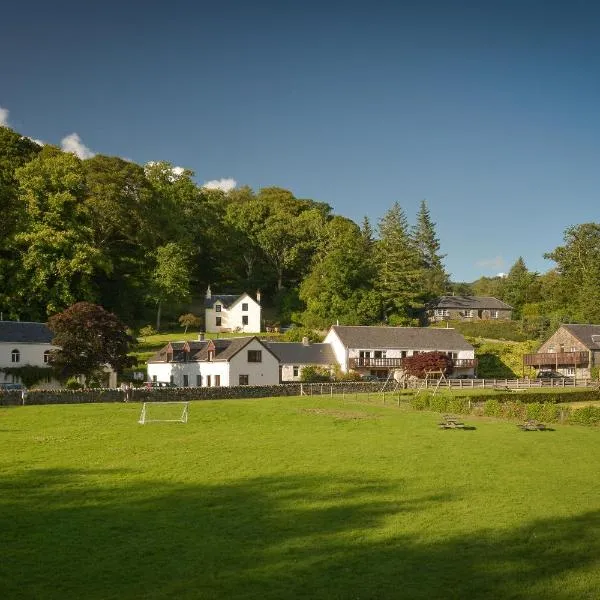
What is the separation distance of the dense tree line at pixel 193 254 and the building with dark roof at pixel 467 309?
2.09 m

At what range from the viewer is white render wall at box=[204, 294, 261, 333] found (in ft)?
302

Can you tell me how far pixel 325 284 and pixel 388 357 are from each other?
17.7 metres

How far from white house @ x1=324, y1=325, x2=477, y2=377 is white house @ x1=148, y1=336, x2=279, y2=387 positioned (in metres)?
12.6

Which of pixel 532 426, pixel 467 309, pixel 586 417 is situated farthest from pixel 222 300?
pixel 532 426

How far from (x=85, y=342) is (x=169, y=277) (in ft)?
113

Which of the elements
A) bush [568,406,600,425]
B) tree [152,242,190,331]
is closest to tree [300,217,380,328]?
tree [152,242,190,331]

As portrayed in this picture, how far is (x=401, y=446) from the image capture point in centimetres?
2795

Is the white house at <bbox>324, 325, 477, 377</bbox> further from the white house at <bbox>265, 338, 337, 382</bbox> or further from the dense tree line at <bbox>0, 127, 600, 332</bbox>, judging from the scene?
the dense tree line at <bbox>0, 127, 600, 332</bbox>

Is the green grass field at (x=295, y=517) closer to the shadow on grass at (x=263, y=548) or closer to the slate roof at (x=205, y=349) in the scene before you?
the shadow on grass at (x=263, y=548)

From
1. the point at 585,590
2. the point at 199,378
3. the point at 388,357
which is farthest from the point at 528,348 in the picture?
the point at 585,590

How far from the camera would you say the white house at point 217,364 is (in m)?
62.0

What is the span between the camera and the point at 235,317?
3637 inches

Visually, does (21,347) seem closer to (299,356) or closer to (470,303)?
(299,356)

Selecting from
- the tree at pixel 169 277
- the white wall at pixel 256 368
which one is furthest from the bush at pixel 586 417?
the tree at pixel 169 277
